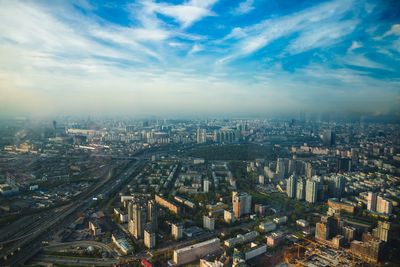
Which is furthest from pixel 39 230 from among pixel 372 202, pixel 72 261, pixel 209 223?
pixel 372 202

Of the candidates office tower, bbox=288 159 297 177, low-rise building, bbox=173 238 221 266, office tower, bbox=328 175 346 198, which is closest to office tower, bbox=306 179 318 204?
office tower, bbox=328 175 346 198

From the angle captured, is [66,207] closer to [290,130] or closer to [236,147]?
[236,147]

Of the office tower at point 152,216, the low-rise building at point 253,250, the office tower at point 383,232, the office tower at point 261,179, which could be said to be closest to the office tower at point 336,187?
the office tower at point 261,179

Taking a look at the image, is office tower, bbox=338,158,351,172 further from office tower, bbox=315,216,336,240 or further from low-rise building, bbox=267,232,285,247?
low-rise building, bbox=267,232,285,247

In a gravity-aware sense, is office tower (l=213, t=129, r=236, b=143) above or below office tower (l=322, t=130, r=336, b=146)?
below

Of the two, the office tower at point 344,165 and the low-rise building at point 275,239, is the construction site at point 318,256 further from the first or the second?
the office tower at point 344,165

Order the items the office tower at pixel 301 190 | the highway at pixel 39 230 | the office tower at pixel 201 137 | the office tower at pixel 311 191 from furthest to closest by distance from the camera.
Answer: the office tower at pixel 201 137 < the office tower at pixel 301 190 < the office tower at pixel 311 191 < the highway at pixel 39 230
